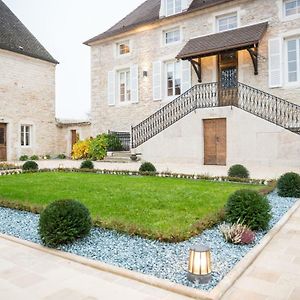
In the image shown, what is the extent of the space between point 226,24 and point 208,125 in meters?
5.09

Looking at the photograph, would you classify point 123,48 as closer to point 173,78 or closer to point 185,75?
point 173,78

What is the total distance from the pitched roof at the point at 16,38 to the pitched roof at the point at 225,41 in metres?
10.7

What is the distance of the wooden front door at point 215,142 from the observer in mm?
13195

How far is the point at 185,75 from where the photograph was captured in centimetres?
1577

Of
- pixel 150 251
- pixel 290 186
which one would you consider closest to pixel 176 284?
pixel 150 251

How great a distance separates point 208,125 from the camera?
13.5m

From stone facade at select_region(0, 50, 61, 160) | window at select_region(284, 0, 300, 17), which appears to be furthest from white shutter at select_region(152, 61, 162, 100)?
stone facade at select_region(0, 50, 61, 160)

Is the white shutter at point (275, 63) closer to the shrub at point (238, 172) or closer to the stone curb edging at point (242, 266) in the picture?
the shrub at point (238, 172)

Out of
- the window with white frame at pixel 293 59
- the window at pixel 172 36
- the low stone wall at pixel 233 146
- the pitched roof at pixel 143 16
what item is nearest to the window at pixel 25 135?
the pitched roof at pixel 143 16

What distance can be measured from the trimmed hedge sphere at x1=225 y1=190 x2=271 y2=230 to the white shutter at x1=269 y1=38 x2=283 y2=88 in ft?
32.6

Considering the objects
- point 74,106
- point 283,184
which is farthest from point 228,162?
point 74,106

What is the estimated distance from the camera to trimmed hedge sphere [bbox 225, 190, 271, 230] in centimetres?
450

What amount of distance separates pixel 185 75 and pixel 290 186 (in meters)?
10.0

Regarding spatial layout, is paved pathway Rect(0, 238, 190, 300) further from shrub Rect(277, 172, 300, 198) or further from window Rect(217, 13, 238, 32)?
window Rect(217, 13, 238, 32)
